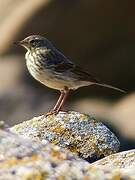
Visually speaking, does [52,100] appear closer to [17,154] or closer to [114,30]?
[114,30]

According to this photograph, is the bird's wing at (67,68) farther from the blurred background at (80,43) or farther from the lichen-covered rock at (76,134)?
the blurred background at (80,43)

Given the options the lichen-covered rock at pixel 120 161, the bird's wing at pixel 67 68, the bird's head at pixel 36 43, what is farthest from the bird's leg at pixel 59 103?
the lichen-covered rock at pixel 120 161

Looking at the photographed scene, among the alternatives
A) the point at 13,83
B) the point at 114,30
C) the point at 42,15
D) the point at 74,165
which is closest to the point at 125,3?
the point at 114,30

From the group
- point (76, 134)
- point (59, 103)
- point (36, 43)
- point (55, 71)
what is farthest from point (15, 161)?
point (36, 43)

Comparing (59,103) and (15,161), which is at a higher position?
(15,161)

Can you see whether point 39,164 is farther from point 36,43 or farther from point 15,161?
point 36,43

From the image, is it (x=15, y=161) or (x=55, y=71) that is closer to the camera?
(x=15, y=161)

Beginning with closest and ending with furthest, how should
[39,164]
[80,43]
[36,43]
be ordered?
[39,164]
[36,43]
[80,43]
